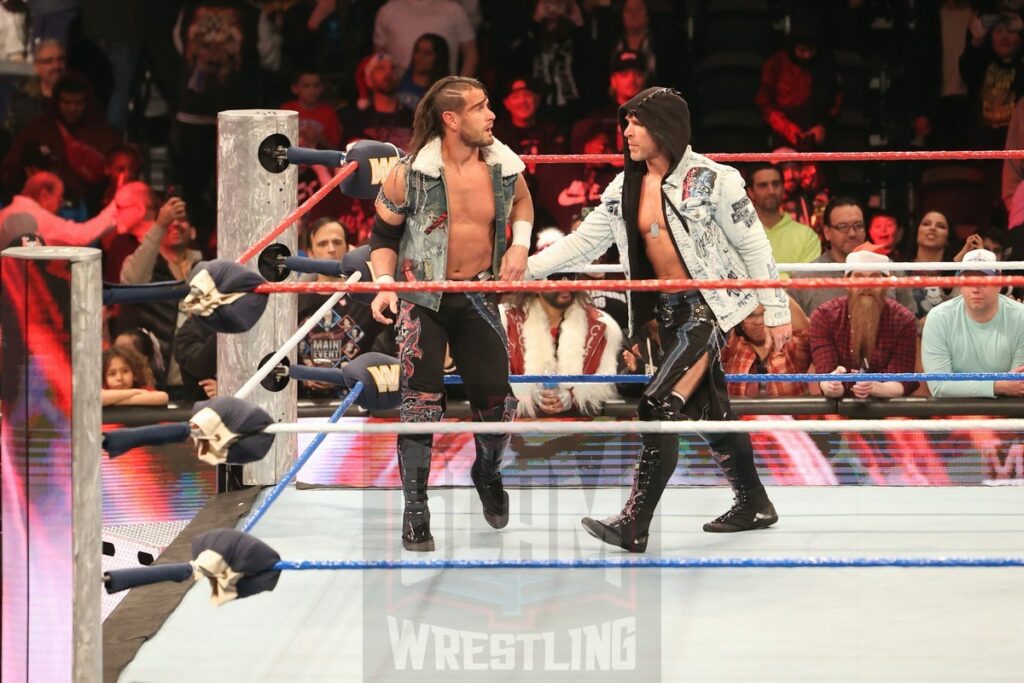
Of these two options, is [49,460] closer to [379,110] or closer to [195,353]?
[195,353]

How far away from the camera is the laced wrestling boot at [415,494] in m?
3.20

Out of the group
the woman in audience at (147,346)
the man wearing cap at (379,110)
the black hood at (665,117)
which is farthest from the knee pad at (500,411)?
the man wearing cap at (379,110)

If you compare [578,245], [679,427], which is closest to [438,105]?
[578,245]

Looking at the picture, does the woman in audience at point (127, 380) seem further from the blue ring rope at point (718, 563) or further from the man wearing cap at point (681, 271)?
the blue ring rope at point (718, 563)

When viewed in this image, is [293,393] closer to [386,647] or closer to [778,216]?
[386,647]

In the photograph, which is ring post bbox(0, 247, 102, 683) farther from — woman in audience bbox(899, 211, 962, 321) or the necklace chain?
woman in audience bbox(899, 211, 962, 321)

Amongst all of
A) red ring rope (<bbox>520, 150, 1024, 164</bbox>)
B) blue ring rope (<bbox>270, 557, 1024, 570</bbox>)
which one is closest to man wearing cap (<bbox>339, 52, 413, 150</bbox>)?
red ring rope (<bbox>520, 150, 1024, 164</bbox>)

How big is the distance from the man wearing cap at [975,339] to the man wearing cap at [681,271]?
47.6 inches

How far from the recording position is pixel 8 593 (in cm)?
208

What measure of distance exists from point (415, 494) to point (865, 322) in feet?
6.32

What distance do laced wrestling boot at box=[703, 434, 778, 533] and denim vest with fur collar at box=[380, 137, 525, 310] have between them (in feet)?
2.05

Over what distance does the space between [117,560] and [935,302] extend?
8.92 feet

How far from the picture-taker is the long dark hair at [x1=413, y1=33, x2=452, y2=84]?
549cm

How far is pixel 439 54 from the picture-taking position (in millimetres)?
5496
